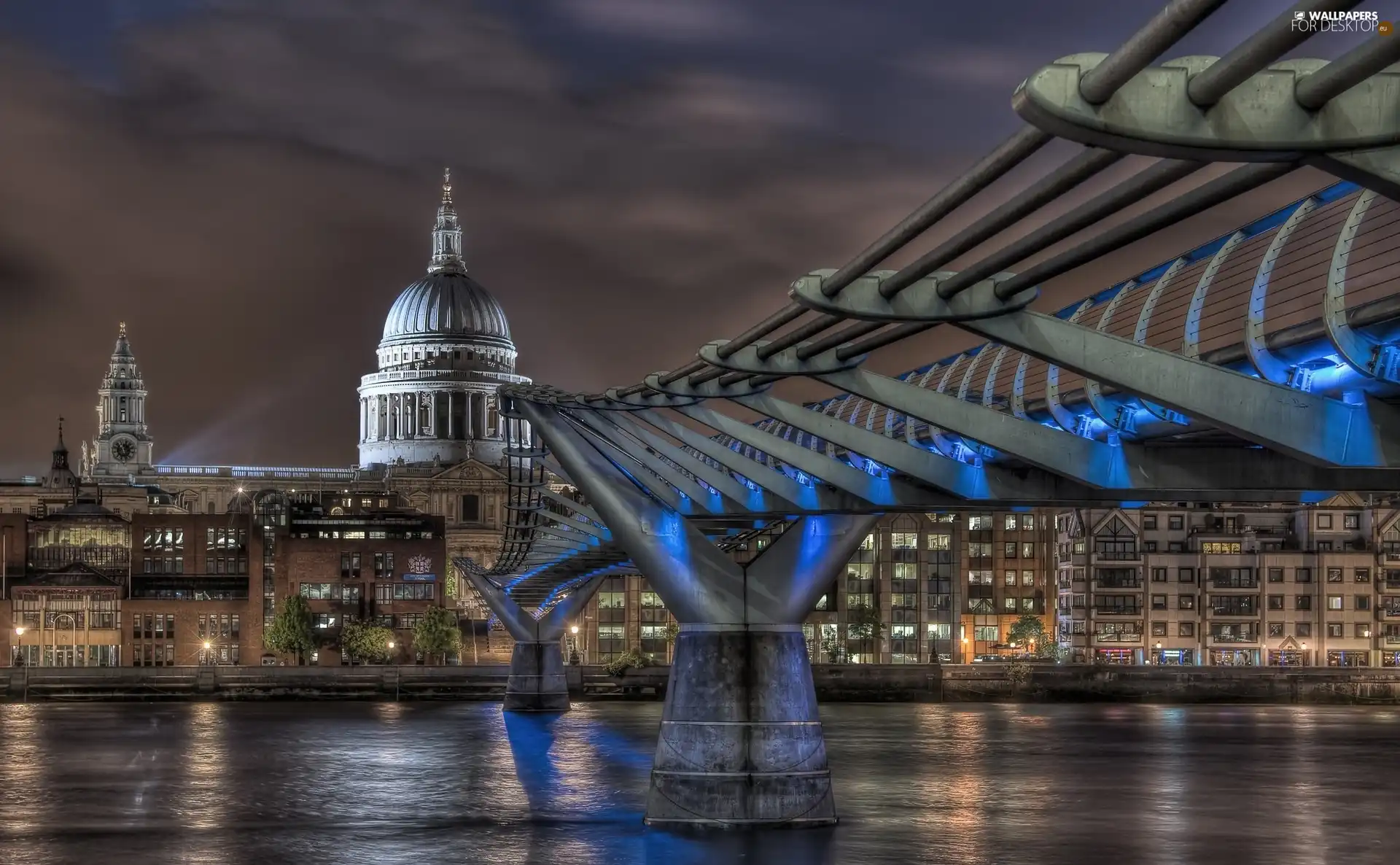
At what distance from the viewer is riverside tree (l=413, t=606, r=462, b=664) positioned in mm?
136875

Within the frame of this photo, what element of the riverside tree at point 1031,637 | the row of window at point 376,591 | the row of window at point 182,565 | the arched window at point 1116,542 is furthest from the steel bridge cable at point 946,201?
the row of window at point 182,565

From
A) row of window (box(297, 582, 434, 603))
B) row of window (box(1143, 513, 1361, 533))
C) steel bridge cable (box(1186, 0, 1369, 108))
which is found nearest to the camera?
steel bridge cable (box(1186, 0, 1369, 108))

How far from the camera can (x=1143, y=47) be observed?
1036 cm

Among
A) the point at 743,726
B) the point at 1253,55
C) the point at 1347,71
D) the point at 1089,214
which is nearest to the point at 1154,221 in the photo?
the point at 1089,214

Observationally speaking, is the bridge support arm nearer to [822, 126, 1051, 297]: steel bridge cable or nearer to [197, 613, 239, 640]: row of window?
[822, 126, 1051, 297]: steel bridge cable

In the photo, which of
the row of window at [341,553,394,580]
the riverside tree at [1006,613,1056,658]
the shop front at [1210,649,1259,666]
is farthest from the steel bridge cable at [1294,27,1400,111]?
the row of window at [341,553,394,580]

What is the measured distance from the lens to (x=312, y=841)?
4653 cm

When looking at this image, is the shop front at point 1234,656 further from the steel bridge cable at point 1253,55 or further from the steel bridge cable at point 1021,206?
the steel bridge cable at point 1253,55

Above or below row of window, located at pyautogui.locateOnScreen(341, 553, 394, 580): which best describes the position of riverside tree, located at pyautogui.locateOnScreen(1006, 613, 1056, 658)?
below

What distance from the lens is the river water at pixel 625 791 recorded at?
145ft

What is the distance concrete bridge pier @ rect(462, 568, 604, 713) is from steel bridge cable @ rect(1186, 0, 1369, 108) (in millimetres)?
86058

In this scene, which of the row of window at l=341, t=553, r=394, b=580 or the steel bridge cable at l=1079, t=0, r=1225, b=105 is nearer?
the steel bridge cable at l=1079, t=0, r=1225, b=105

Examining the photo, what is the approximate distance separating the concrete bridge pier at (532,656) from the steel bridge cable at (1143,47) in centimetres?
8613

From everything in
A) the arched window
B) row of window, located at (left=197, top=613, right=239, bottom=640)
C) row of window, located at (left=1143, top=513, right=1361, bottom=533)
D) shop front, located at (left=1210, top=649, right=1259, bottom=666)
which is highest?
A: row of window, located at (left=1143, top=513, right=1361, bottom=533)
